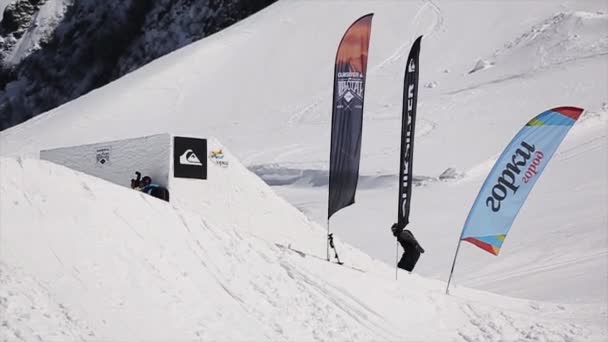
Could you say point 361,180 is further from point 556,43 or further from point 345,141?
point 345,141

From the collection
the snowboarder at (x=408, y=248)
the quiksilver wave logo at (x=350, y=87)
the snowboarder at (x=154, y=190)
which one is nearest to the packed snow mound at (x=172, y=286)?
the snowboarder at (x=408, y=248)

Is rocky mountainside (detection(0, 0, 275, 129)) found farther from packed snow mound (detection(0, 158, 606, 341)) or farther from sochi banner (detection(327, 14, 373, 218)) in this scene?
packed snow mound (detection(0, 158, 606, 341))

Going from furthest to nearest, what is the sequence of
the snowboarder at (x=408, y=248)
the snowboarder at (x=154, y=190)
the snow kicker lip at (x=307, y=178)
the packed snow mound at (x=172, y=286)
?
the snow kicker lip at (x=307, y=178) → the snowboarder at (x=408, y=248) → the snowboarder at (x=154, y=190) → the packed snow mound at (x=172, y=286)

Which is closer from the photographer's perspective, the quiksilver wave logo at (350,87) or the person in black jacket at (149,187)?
the person in black jacket at (149,187)

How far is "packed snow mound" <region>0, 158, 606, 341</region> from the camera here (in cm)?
703

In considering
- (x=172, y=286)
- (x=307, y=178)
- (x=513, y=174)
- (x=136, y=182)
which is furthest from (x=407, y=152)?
(x=307, y=178)

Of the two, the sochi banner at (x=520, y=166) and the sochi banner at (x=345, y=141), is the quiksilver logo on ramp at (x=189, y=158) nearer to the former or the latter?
the sochi banner at (x=345, y=141)

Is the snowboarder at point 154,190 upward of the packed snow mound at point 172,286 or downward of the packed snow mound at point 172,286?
upward

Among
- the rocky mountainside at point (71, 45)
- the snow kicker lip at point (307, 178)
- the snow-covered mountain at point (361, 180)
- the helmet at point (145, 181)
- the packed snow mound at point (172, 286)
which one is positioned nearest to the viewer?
the packed snow mound at point (172, 286)

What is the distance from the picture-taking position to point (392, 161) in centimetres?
2269

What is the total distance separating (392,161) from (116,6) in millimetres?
33781

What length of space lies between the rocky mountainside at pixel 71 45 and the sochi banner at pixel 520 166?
40.3 metres

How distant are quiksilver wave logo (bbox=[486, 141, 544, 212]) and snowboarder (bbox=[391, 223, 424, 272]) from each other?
1.13 metres

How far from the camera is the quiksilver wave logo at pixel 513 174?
33.7 feet
